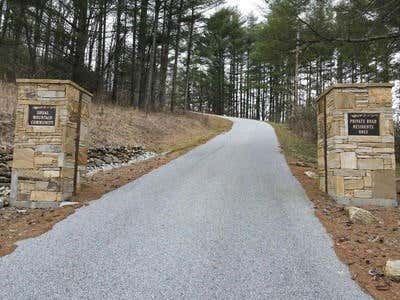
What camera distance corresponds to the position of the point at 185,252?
4.30m

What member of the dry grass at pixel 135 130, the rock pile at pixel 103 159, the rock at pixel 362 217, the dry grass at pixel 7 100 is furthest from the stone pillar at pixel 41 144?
the rock at pixel 362 217

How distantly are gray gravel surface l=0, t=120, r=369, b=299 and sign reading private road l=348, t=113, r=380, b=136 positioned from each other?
66.1 inches

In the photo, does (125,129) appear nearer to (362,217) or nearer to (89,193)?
(89,193)

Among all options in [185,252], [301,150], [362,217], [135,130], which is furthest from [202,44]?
[185,252]

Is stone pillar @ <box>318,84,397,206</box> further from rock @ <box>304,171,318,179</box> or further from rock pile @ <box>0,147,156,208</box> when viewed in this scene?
rock pile @ <box>0,147,156,208</box>

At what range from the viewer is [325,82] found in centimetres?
3088

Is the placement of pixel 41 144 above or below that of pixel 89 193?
above

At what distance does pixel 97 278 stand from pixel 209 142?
13.1 m

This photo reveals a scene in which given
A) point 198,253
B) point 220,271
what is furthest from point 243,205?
point 220,271

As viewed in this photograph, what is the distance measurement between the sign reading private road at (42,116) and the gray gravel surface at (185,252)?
1.83m

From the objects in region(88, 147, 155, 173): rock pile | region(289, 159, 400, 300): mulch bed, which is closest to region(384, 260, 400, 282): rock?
region(289, 159, 400, 300): mulch bed

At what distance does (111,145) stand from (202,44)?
1874cm

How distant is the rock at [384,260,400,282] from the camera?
360 centimetres

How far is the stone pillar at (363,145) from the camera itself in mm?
6598
